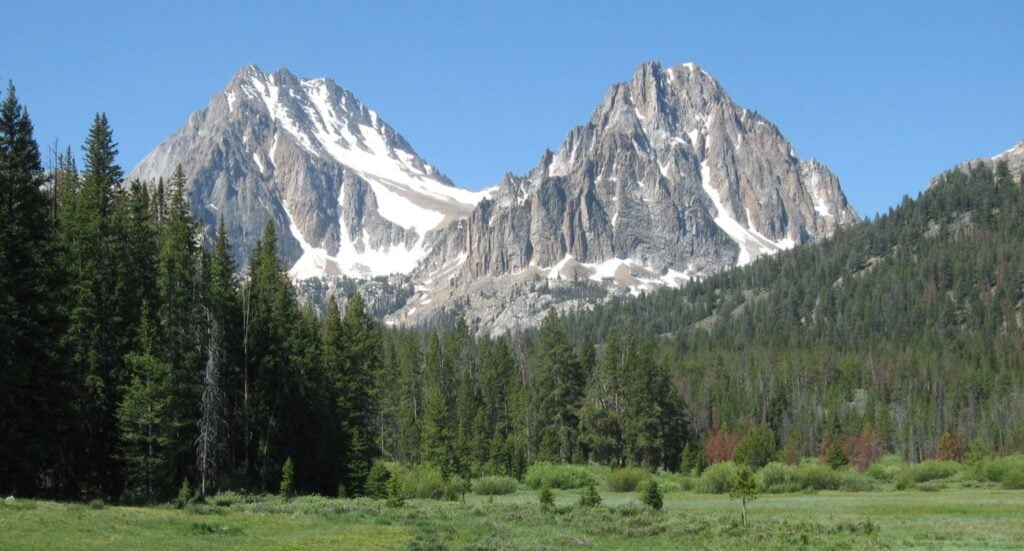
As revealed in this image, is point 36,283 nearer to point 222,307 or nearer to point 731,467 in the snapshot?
point 222,307

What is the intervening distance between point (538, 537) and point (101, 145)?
121 ft

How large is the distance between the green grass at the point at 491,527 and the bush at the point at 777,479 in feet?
72.7

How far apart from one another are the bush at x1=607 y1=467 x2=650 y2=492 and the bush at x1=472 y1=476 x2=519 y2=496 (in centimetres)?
820

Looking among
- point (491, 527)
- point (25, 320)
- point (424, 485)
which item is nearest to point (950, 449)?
point (424, 485)

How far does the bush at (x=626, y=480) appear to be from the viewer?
79.3 m

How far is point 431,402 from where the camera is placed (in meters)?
86.9

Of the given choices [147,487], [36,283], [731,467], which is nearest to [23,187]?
[36,283]

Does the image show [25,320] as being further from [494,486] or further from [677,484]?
[677,484]

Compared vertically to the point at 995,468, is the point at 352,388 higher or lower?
higher

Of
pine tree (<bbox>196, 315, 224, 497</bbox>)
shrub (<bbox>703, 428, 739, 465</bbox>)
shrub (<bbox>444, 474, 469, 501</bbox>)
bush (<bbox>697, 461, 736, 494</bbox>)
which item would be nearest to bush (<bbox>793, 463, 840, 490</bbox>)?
bush (<bbox>697, 461, 736, 494</bbox>)

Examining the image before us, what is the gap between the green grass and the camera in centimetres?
3106

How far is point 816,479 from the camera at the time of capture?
78438mm

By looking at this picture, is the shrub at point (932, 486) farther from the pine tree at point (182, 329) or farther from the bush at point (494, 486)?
the pine tree at point (182, 329)

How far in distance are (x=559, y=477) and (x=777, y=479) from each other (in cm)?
1757
